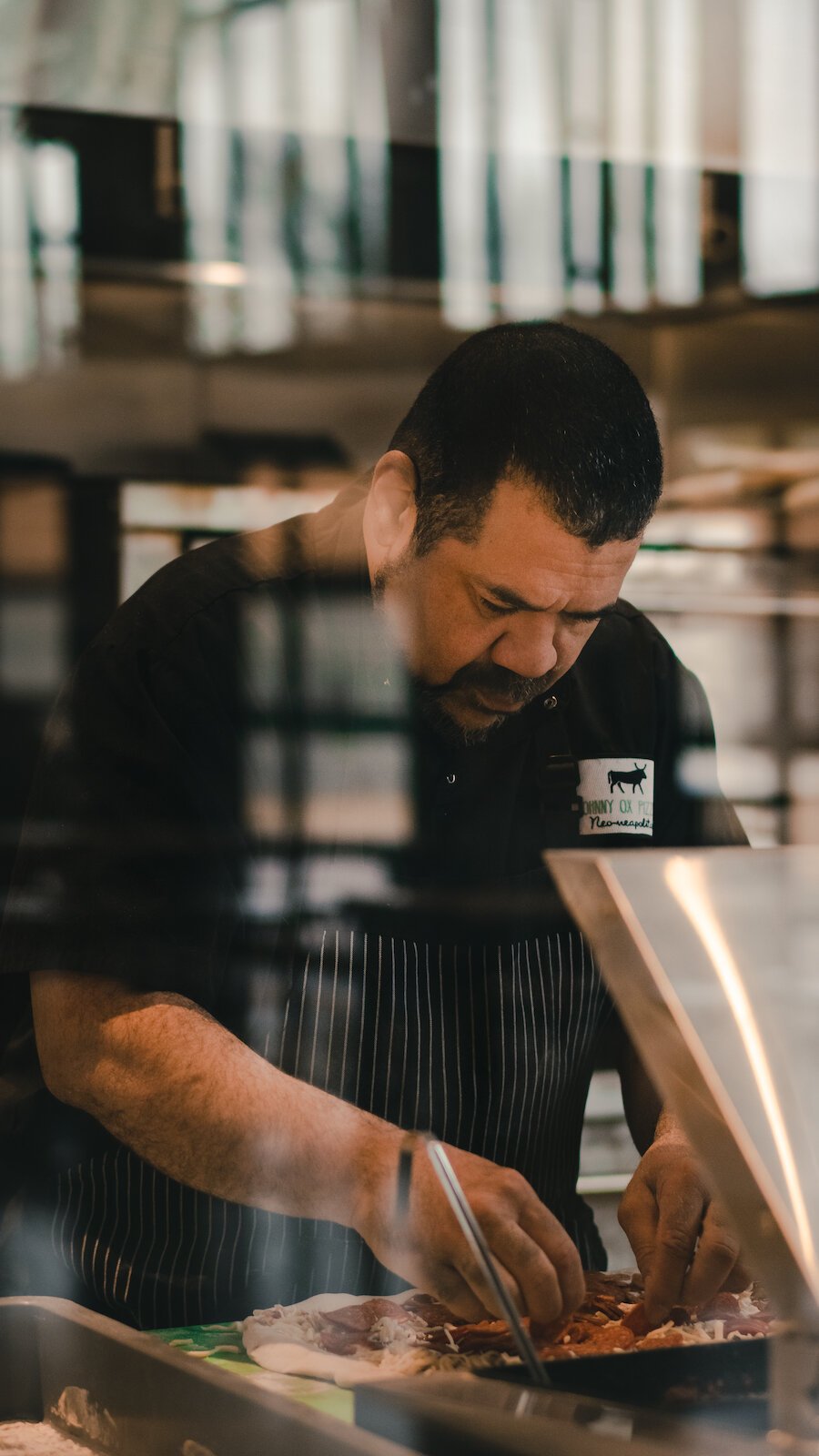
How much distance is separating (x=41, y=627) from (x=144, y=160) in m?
0.69

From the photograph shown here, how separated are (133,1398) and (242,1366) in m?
0.12

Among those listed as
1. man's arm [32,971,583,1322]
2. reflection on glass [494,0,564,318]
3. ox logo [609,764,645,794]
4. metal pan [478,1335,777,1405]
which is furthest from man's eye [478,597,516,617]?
reflection on glass [494,0,564,318]

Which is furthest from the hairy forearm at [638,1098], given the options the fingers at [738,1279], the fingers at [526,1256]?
the fingers at [526,1256]

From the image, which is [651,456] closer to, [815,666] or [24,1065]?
[24,1065]

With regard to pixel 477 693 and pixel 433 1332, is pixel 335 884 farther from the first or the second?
pixel 433 1332

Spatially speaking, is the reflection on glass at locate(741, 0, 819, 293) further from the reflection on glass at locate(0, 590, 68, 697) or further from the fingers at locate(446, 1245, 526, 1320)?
the fingers at locate(446, 1245, 526, 1320)

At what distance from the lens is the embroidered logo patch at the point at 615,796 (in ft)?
4.36

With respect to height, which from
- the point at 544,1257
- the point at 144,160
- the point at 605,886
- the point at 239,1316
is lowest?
the point at 239,1316

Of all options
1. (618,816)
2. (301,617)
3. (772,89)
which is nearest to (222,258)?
(772,89)

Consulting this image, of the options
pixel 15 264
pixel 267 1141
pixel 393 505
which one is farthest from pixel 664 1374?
pixel 15 264

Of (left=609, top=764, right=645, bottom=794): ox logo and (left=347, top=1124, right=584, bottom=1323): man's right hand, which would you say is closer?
(left=347, top=1124, right=584, bottom=1323): man's right hand

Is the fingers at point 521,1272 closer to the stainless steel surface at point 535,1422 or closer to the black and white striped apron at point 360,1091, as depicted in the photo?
the stainless steel surface at point 535,1422

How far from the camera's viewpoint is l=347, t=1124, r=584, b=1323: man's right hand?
2.50ft

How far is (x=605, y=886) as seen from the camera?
24.6 inches
